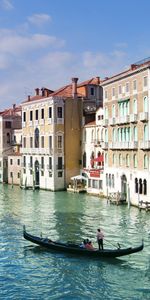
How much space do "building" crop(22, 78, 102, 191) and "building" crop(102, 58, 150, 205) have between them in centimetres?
581

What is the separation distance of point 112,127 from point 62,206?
5946 millimetres

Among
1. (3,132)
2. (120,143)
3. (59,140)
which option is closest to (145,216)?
(120,143)

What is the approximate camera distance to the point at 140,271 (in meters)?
13.7

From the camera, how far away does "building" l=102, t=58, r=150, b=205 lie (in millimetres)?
25531

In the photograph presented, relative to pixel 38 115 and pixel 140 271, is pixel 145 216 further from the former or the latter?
pixel 38 115

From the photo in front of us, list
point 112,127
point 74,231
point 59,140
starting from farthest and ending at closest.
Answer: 1. point 59,140
2. point 112,127
3. point 74,231

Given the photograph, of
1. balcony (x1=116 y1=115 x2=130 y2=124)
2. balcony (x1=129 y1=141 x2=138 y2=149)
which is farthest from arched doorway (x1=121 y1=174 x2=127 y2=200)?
balcony (x1=116 y1=115 x2=130 y2=124)

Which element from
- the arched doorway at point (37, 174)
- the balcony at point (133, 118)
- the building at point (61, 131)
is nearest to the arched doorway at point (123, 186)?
the balcony at point (133, 118)

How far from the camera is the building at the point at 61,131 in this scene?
3597 cm

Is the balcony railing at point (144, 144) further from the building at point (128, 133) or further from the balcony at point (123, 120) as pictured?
the balcony at point (123, 120)

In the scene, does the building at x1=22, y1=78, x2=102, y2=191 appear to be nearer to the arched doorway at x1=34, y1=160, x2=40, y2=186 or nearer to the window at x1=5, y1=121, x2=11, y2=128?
the arched doorway at x1=34, y1=160, x2=40, y2=186

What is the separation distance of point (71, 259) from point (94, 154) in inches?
795

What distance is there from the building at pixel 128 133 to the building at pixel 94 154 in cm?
149

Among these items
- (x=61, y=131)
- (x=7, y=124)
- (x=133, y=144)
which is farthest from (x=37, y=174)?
(x=133, y=144)
